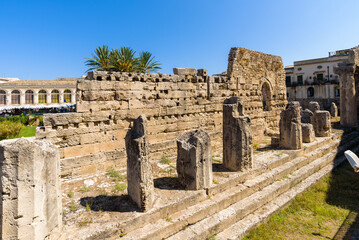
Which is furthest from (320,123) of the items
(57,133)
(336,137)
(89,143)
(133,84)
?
(57,133)

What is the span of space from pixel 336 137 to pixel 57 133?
11.6 meters

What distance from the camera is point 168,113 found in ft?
26.1

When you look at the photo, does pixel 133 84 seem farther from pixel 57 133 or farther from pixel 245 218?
pixel 245 218

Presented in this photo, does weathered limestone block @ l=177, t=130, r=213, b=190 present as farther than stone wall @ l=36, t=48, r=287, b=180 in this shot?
No

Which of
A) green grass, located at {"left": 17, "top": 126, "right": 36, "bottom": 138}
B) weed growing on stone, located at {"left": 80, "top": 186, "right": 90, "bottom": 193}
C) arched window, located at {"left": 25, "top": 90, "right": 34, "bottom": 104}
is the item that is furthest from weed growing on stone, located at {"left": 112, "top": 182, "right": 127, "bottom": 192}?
arched window, located at {"left": 25, "top": 90, "right": 34, "bottom": 104}

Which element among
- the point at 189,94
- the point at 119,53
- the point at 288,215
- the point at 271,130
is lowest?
the point at 288,215

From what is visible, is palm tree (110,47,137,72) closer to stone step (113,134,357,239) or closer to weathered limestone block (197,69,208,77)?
weathered limestone block (197,69,208,77)

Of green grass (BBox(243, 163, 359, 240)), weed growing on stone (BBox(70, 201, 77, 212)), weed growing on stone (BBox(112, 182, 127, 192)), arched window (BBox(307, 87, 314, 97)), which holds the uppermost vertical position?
arched window (BBox(307, 87, 314, 97))

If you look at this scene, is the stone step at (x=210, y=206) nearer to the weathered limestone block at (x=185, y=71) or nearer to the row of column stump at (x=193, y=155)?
the row of column stump at (x=193, y=155)

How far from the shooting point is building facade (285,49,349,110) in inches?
1241

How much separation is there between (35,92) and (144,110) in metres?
35.0

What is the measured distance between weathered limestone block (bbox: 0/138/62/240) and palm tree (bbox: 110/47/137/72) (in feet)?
53.0

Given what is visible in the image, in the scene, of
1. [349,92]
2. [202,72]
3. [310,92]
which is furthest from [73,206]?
[310,92]

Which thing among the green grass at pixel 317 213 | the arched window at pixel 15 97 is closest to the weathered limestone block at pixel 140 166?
the green grass at pixel 317 213
